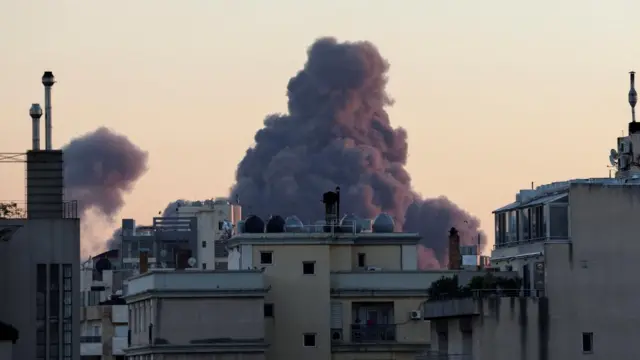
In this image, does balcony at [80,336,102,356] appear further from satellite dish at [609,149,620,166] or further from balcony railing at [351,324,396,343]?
satellite dish at [609,149,620,166]

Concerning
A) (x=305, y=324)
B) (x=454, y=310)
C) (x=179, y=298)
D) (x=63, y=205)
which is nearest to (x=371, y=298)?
(x=305, y=324)

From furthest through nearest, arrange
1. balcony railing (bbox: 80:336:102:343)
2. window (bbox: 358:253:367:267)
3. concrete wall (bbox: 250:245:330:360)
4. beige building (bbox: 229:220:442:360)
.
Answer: balcony railing (bbox: 80:336:102:343)
window (bbox: 358:253:367:267)
beige building (bbox: 229:220:442:360)
concrete wall (bbox: 250:245:330:360)

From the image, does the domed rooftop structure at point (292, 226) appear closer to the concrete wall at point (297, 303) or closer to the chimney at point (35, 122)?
the concrete wall at point (297, 303)

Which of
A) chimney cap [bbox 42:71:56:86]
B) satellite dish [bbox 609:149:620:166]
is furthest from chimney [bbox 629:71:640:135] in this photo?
chimney cap [bbox 42:71:56:86]

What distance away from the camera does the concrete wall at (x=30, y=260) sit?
66.2 m

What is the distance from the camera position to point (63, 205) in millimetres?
67188

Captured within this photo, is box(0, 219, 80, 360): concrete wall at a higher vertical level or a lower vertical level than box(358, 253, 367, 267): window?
lower

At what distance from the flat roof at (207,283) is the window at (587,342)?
27650 mm

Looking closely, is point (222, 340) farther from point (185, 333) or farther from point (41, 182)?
point (41, 182)

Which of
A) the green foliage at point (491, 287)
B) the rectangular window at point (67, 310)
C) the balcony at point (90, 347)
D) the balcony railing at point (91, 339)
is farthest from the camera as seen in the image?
the balcony railing at point (91, 339)

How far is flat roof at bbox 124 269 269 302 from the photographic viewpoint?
103 m

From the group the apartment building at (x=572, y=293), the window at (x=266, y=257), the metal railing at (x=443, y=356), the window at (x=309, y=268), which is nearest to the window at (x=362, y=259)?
the window at (x=309, y=268)

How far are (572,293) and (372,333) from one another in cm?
2907

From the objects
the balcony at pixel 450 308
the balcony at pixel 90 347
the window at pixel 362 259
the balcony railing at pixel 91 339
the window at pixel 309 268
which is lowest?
the balcony at pixel 90 347
